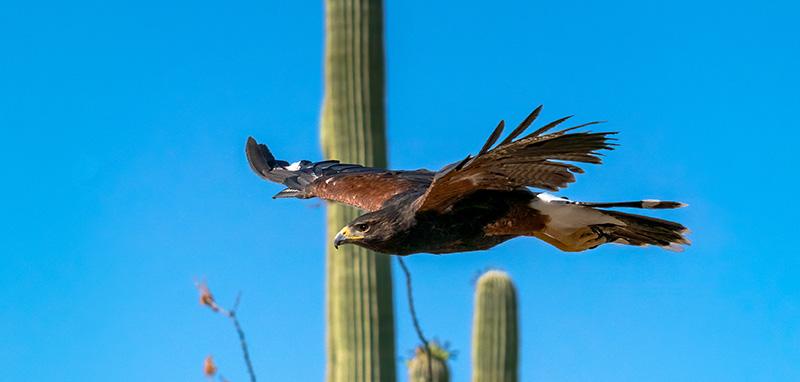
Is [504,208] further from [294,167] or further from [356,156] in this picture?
[356,156]

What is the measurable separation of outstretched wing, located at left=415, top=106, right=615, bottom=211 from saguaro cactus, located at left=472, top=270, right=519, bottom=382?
4619 mm

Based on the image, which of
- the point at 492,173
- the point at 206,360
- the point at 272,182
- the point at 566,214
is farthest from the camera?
the point at 206,360

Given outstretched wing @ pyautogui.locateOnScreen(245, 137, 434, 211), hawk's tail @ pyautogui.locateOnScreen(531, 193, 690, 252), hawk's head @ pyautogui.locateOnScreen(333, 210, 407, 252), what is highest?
outstretched wing @ pyautogui.locateOnScreen(245, 137, 434, 211)

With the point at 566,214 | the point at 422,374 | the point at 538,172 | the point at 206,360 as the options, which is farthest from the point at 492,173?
the point at 422,374

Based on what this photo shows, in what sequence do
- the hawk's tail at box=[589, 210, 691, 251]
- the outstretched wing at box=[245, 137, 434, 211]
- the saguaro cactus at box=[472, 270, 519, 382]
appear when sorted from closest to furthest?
the hawk's tail at box=[589, 210, 691, 251]
the outstretched wing at box=[245, 137, 434, 211]
the saguaro cactus at box=[472, 270, 519, 382]

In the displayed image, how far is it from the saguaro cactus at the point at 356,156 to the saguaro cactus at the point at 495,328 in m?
0.90

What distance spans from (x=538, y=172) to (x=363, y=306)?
13.5ft

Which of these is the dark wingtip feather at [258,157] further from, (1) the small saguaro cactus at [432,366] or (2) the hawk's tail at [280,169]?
(1) the small saguaro cactus at [432,366]

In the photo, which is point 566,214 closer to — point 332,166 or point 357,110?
point 332,166

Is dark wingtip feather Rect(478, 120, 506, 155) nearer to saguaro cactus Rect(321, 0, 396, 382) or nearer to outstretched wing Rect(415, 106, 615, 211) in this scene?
outstretched wing Rect(415, 106, 615, 211)

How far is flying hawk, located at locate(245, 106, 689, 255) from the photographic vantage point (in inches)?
185

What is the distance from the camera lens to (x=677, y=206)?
5.30 meters

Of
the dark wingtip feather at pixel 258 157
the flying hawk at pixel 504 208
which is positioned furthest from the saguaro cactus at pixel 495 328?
the flying hawk at pixel 504 208

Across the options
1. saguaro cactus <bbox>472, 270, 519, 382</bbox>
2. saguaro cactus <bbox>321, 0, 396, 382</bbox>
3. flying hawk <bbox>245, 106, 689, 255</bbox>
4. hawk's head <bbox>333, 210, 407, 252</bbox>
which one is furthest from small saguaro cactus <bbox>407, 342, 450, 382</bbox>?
hawk's head <bbox>333, 210, 407, 252</bbox>
